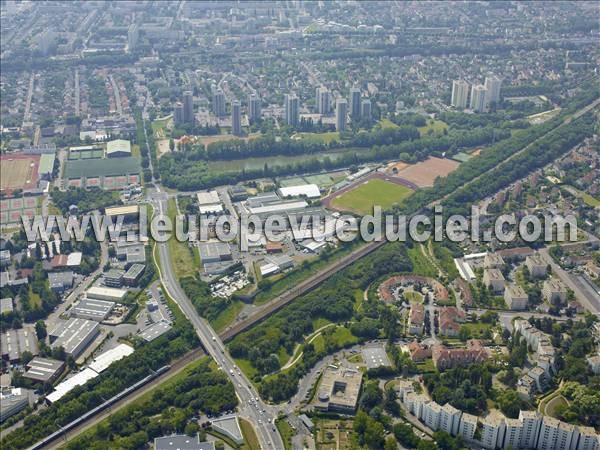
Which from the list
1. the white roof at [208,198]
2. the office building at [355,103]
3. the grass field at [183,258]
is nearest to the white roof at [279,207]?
the white roof at [208,198]

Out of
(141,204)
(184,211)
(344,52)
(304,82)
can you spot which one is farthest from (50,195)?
(344,52)

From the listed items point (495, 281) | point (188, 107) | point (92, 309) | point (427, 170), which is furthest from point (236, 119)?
point (495, 281)

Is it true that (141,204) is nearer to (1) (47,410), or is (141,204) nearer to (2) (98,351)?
(2) (98,351)

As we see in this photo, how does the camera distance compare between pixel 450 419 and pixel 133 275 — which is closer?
pixel 450 419

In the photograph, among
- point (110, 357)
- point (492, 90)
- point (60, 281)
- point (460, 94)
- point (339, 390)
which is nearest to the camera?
point (339, 390)

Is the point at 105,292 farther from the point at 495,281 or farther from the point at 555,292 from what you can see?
the point at 555,292

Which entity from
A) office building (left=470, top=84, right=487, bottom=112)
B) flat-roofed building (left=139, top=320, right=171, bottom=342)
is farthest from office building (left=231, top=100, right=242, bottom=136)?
flat-roofed building (left=139, top=320, right=171, bottom=342)

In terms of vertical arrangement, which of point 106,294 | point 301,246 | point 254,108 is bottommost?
point 106,294
